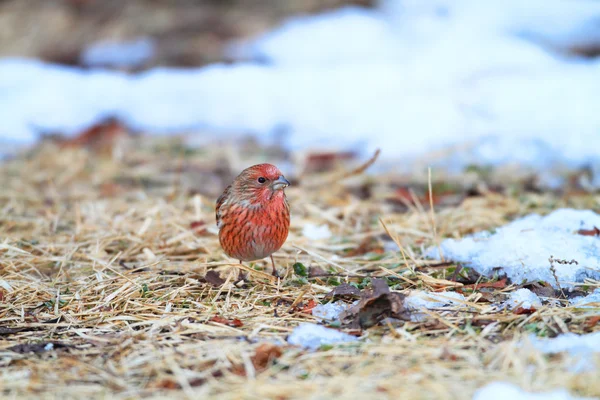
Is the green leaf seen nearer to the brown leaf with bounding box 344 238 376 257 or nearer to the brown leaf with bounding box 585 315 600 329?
the brown leaf with bounding box 344 238 376 257

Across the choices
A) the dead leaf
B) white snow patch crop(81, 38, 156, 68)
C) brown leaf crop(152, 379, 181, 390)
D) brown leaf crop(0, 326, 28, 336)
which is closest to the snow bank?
the dead leaf

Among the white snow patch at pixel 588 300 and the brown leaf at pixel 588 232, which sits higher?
the brown leaf at pixel 588 232

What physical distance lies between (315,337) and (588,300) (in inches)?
62.5

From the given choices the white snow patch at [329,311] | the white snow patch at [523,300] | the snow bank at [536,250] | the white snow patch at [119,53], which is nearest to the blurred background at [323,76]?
the white snow patch at [119,53]

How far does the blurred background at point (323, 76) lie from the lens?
25.7 feet

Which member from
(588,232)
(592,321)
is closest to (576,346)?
(592,321)

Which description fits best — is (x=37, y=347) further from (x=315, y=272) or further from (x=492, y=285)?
(x=492, y=285)

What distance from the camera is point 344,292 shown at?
387 cm

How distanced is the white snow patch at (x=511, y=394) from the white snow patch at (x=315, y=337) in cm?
83

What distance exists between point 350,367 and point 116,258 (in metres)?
2.29

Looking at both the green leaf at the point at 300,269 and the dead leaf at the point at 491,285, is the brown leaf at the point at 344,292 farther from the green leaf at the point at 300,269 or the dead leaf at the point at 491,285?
the dead leaf at the point at 491,285

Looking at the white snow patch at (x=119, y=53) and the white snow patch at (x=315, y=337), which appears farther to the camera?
the white snow patch at (x=119, y=53)

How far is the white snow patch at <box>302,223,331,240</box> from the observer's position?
17.3 ft

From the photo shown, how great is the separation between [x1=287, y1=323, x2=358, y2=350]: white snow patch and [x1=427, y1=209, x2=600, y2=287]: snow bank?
1.29 metres
